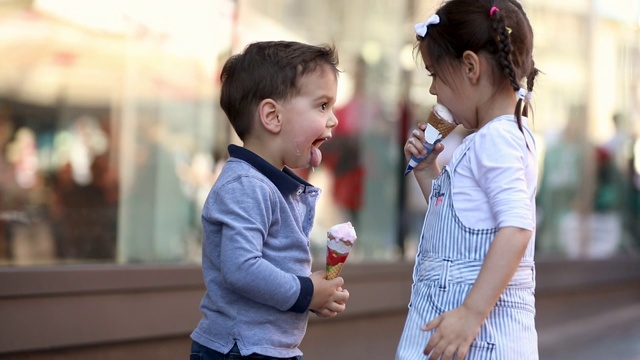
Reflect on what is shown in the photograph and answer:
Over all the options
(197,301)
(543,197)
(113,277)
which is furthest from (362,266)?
(543,197)

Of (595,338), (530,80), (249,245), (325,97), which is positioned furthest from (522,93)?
(595,338)

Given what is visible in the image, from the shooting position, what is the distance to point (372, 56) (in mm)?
7887

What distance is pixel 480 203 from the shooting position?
2.73 metres

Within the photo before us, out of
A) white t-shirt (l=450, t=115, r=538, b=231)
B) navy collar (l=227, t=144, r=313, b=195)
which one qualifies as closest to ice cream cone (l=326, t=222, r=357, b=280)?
navy collar (l=227, t=144, r=313, b=195)

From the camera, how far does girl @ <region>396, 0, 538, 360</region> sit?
2.61 m

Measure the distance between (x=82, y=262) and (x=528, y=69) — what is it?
123 inches

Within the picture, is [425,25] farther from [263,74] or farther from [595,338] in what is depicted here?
[595,338]

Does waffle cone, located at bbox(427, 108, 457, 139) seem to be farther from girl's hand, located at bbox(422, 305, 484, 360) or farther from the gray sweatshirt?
girl's hand, located at bbox(422, 305, 484, 360)

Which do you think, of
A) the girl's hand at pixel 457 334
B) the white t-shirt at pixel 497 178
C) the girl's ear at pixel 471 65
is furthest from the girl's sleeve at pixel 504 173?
the girl's hand at pixel 457 334

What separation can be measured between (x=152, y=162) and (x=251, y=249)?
3234 mm

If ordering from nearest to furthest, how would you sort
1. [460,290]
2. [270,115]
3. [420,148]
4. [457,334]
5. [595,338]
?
[457,334] < [460,290] < [270,115] < [420,148] < [595,338]

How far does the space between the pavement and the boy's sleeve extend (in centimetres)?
534

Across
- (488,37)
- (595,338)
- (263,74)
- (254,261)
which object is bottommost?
(595,338)

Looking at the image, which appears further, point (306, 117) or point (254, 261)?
point (306, 117)
